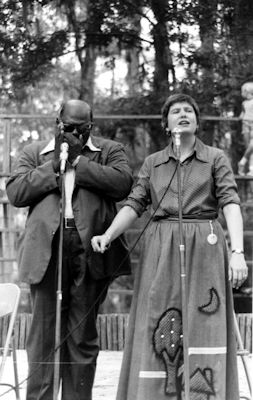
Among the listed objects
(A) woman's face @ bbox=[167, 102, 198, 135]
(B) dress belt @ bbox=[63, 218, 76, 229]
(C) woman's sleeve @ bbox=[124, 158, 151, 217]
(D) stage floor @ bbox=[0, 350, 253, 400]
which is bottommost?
(D) stage floor @ bbox=[0, 350, 253, 400]

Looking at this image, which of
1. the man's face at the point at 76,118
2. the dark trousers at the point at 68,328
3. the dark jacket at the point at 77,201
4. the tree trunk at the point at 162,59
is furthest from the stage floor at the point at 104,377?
the tree trunk at the point at 162,59

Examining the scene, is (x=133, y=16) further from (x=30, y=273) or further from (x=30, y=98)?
(x=30, y=273)

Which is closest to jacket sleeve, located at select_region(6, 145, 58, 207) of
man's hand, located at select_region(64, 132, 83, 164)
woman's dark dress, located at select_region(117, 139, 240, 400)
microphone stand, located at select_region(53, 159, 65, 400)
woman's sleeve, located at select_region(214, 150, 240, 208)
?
man's hand, located at select_region(64, 132, 83, 164)

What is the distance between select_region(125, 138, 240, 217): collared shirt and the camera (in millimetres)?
4098

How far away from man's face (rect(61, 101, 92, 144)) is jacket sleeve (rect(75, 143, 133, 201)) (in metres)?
0.13

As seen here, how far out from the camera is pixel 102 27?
30.9 ft

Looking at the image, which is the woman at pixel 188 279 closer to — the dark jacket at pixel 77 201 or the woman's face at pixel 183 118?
the woman's face at pixel 183 118

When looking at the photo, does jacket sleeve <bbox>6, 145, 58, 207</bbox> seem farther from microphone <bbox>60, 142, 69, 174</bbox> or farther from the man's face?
microphone <bbox>60, 142, 69, 174</bbox>

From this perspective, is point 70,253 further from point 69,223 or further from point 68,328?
point 68,328

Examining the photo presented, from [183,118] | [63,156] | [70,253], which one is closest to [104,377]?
[70,253]

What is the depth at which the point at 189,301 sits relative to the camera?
4.02 m

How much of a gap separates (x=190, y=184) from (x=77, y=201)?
561mm

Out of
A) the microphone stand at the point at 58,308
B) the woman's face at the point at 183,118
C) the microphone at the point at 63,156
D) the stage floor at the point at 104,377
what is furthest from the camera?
the stage floor at the point at 104,377

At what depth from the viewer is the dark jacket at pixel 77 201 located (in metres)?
4.26
